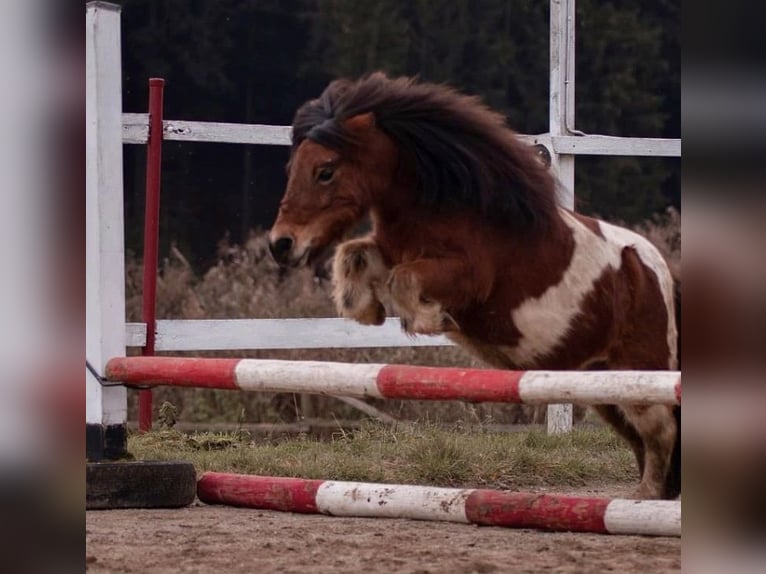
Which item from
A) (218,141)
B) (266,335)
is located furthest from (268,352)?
(218,141)

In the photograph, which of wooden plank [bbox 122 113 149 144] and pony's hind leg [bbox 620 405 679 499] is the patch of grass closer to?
pony's hind leg [bbox 620 405 679 499]

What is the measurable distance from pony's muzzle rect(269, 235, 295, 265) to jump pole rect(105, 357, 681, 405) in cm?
35

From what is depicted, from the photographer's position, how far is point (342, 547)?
11.1 feet

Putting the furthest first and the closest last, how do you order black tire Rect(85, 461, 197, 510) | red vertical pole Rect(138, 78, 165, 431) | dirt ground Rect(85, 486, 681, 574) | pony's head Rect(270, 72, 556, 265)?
red vertical pole Rect(138, 78, 165, 431) < black tire Rect(85, 461, 197, 510) < pony's head Rect(270, 72, 556, 265) < dirt ground Rect(85, 486, 681, 574)

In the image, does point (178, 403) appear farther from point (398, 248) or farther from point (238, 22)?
point (238, 22)

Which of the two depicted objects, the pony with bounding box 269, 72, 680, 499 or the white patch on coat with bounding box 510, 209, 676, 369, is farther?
the white patch on coat with bounding box 510, 209, 676, 369

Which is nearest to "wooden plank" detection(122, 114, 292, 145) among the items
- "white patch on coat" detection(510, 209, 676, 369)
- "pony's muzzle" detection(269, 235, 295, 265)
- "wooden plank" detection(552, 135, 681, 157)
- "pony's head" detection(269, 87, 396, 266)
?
"pony's head" detection(269, 87, 396, 266)

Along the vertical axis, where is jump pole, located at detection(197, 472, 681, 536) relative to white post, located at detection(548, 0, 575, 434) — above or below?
below

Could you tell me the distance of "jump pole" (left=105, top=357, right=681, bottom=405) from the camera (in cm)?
309

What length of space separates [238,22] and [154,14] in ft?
4.21

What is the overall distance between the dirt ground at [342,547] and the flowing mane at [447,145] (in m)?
1.11

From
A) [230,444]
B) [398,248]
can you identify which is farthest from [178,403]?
[398,248]

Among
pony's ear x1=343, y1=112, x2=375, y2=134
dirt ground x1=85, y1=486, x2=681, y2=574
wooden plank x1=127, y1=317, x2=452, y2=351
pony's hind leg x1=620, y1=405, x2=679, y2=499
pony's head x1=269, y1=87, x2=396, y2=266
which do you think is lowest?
dirt ground x1=85, y1=486, x2=681, y2=574

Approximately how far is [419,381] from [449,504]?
0.57m
